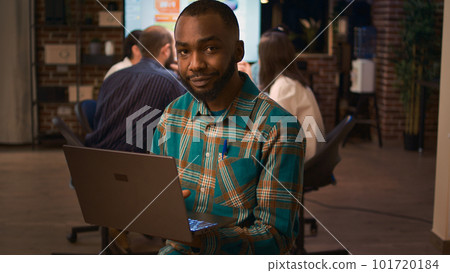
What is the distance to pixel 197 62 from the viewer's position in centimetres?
131

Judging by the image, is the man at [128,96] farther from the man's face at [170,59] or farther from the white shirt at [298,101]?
the white shirt at [298,101]

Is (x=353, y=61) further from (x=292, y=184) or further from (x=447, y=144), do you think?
(x=292, y=184)

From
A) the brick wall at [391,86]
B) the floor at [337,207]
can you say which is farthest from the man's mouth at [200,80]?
the brick wall at [391,86]

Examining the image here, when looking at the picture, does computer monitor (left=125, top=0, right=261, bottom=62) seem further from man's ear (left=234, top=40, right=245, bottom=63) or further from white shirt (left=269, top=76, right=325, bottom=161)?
man's ear (left=234, top=40, right=245, bottom=63)

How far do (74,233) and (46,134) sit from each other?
3.25 metres

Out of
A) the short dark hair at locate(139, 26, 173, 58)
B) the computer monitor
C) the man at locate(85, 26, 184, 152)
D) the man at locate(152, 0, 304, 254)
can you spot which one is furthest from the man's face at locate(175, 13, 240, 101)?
the computer monitor

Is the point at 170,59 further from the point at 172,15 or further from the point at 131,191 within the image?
the point at 131,191

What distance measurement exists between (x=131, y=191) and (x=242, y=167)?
31cm

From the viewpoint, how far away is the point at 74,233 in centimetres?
329

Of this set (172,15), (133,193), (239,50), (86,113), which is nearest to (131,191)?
(133,193)

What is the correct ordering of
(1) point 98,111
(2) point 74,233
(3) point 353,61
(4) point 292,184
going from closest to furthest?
(4) point 292,184
(1) point 98,111
(2) point 74,233
(3) point 353,61

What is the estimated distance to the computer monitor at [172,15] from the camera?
12.8 feet

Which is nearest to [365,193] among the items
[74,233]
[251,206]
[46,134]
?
[74,233]

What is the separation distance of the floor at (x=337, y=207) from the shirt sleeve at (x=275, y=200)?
1889 mm
